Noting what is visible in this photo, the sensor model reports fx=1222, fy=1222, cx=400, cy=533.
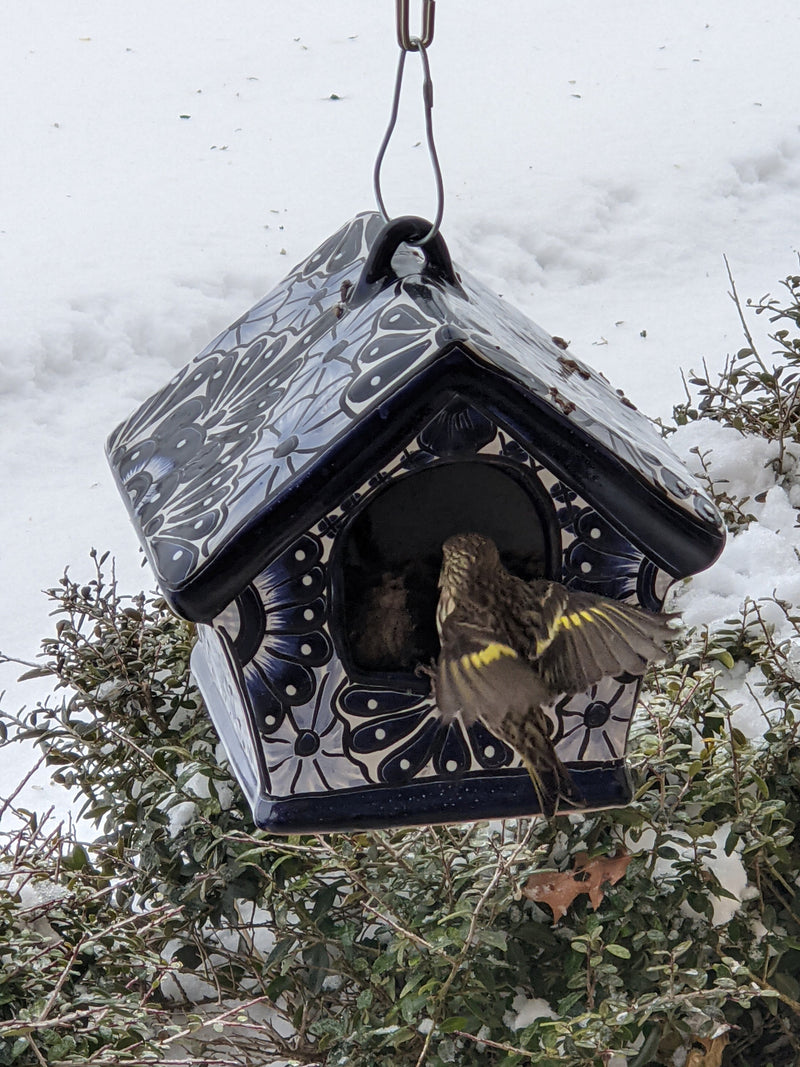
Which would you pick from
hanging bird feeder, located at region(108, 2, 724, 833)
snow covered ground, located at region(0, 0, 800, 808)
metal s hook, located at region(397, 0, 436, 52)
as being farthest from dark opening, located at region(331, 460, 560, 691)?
snow covered ground, located at region(0, 0, 800, 808)

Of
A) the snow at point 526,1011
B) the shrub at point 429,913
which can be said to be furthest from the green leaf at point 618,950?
the snow at point 526,1011

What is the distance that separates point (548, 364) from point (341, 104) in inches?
84.7

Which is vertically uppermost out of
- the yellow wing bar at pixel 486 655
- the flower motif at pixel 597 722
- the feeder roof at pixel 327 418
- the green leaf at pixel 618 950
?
the feeder roof at pixel 327 418

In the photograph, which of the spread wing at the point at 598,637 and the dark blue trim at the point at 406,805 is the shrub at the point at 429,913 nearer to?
the dark blue trim at the point at 406,805

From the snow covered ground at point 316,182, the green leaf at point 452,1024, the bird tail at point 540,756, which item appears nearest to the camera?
the bird tail at point 540,756

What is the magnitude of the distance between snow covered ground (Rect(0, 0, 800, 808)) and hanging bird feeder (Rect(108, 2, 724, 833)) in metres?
0.88

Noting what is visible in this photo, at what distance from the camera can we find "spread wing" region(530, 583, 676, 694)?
0.85 metres

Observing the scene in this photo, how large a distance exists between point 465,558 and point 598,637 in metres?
0.11

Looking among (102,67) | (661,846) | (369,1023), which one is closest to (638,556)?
(661,846)

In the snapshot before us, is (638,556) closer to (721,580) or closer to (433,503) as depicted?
(433,503)

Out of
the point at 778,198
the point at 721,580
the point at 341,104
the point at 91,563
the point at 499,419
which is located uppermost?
the point at 341,104

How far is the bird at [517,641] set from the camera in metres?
0.82

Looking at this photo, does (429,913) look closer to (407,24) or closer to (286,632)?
(286,632)

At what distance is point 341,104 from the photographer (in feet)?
9.30
